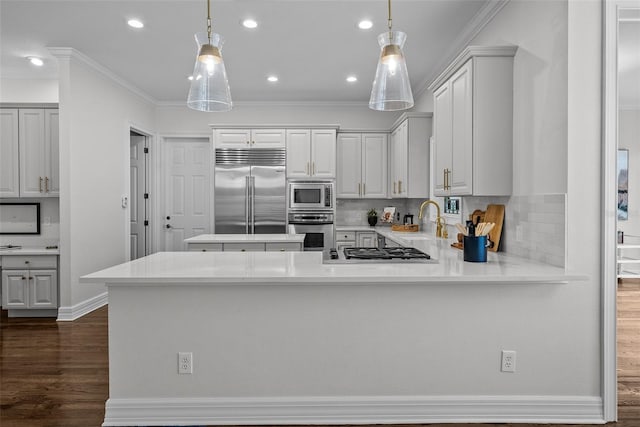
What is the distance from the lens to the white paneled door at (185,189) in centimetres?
645

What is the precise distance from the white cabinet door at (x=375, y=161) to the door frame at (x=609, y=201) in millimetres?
3979

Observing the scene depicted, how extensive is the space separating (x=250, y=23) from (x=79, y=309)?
349 centimetres

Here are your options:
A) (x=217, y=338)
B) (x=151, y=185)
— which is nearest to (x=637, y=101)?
(x=217, y=338)

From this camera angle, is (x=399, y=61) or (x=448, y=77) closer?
(x=399, y=61)

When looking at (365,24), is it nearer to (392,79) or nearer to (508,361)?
(392,79)

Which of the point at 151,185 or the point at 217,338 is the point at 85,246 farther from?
the point at 217,338

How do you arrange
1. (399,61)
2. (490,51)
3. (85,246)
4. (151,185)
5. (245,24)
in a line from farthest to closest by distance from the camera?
(151,185), (85,246), (245,24), (490,51), (399,61)

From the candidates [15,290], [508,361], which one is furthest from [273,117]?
[508,361]

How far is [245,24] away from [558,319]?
335cm

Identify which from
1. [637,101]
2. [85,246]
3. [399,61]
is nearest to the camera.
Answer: [399,61]

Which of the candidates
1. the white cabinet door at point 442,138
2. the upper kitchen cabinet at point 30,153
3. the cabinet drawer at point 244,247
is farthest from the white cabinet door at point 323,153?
the upper kitchen cabinet at point 30,153

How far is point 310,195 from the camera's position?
5.89 meters

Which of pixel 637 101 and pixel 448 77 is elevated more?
pixel 637 101

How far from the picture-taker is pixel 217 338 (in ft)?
7.22
